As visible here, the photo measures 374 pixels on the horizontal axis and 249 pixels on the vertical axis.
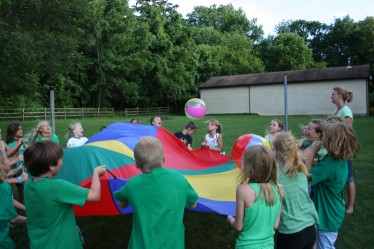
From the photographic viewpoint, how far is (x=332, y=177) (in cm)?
269

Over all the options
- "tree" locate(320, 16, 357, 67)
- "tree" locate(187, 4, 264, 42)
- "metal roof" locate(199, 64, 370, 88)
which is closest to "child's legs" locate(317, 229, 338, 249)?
"metal roof" locate(199, 64, 370, 88)

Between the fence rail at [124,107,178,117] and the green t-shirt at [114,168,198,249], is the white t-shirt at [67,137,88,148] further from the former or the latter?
the fence rail at [124,107,178,117]

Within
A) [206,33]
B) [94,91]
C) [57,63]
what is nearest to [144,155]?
[57,63]

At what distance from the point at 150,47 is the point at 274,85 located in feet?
41.9

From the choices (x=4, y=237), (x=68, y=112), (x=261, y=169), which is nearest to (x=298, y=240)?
(x=261, y=169)

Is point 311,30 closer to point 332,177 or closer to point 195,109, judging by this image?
point 195,109

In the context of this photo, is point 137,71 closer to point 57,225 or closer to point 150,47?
point 150,47

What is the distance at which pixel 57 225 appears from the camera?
2117 mm

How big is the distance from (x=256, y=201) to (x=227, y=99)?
104ft

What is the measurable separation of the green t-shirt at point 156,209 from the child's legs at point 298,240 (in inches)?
32.8

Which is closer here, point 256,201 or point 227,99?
point 256,201

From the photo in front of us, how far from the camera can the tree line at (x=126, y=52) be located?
17078 mm

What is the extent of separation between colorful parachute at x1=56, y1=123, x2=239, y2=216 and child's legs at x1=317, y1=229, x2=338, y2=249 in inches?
30.9

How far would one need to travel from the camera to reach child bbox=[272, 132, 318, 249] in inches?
98.0
